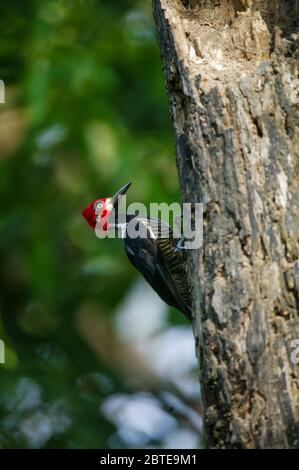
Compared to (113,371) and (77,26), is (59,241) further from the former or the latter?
(77,26)

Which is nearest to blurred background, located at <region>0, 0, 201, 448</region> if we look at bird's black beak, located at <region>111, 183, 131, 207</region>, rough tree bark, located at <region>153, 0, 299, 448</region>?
bird's black beak, located at <region>111, 183, 131, 207</region>

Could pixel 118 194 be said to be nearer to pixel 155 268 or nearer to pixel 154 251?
pixel 154 251

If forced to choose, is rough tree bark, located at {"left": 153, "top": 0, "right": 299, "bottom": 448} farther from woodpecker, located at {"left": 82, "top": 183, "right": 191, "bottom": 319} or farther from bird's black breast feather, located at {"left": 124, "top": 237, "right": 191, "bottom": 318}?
bird's black breast feather, located at {"left": 124, "top": 237, "right": 191, "bottom": 318}

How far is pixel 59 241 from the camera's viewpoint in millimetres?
7215

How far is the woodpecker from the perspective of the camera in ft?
17.6

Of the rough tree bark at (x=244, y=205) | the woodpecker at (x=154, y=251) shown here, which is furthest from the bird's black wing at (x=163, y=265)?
the rough tree bark at (x=244, y=205)

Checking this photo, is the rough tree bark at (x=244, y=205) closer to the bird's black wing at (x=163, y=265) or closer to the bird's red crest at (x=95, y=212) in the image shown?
the bird's black wing at (x=163, y=265)

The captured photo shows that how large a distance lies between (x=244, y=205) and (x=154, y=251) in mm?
2161

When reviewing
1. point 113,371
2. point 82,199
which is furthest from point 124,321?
point 82,199

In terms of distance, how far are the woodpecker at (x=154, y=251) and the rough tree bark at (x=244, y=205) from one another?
1358mm

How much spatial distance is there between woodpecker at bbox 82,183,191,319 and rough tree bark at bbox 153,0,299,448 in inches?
53.4

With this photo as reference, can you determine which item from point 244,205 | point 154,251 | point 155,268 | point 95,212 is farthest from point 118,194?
point 244,205

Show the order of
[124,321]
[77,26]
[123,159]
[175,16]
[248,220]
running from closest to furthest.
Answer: [248,220], [175,16], [123,159], [77,26], [124,321]

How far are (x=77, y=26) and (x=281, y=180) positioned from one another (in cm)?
340
